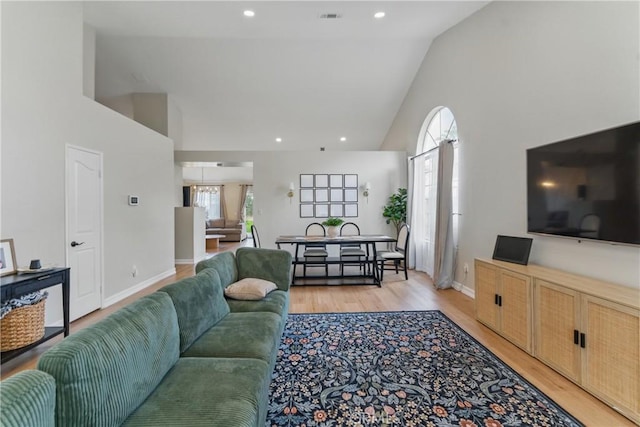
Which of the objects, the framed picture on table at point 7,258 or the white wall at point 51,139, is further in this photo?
the white wall at point 51,139

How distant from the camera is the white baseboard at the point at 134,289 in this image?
389 centimetres

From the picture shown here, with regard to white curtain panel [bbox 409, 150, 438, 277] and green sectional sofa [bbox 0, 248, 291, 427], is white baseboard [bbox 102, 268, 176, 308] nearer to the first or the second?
green sectional sofa [bbox 0, 248, 291, 427]

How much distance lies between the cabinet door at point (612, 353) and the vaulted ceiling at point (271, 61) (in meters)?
3.73

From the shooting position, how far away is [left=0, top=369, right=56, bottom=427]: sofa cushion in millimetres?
782

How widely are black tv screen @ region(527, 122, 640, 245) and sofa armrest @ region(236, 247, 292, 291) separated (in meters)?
2.47

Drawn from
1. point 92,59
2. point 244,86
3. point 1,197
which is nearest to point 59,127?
point 1,197

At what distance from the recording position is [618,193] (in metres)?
2.12

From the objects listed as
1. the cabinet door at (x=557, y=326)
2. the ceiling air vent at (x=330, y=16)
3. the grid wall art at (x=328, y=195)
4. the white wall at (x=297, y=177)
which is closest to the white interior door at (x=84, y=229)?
the white wall at (x=297, y=177)

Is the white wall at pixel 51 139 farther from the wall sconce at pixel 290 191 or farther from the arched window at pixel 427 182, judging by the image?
the arched window at pixel 427 182

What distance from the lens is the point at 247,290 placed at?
260 cm

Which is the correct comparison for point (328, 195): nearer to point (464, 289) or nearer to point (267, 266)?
point (464, 289)

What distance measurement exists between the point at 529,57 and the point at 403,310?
9.84ft

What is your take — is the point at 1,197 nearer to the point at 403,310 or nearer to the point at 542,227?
the point at 403,310

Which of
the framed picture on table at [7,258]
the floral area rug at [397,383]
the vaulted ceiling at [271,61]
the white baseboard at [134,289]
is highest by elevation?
the vaulted ceiling at [271,61]
